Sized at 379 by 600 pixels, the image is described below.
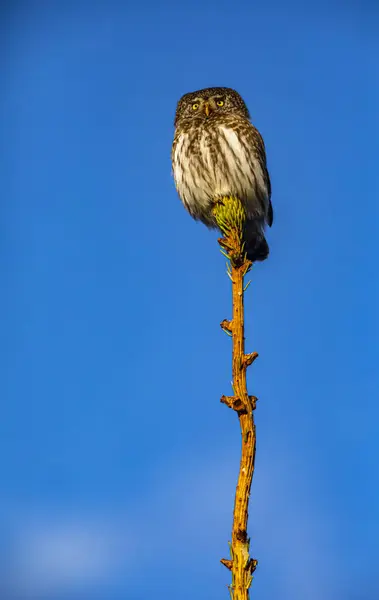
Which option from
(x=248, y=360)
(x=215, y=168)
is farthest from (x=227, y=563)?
(x=215, y=168)

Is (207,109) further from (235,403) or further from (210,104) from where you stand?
(235,403)

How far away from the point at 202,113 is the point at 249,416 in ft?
16.8

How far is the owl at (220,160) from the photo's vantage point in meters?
7.17

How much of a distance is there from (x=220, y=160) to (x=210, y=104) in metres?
1.23

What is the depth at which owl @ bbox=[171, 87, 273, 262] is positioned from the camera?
7172 mm

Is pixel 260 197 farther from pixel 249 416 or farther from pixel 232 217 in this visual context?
pixel 249 416

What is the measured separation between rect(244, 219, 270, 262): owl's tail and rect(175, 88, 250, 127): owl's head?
146 cm

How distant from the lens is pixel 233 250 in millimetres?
4961

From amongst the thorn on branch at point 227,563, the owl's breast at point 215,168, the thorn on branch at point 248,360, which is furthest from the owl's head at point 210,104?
the thorn on branch at point 227,563

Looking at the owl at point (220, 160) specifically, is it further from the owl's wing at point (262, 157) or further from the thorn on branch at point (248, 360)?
the thorn on branch at point (248, 360)

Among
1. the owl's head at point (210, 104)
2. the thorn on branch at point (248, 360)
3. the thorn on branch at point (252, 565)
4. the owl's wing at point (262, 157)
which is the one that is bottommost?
the thorn on branch at point (252, 565)

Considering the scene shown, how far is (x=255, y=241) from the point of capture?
809cm

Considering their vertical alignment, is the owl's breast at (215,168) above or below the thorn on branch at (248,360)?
above

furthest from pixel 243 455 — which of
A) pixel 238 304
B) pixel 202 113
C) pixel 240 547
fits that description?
pixel 202 113
